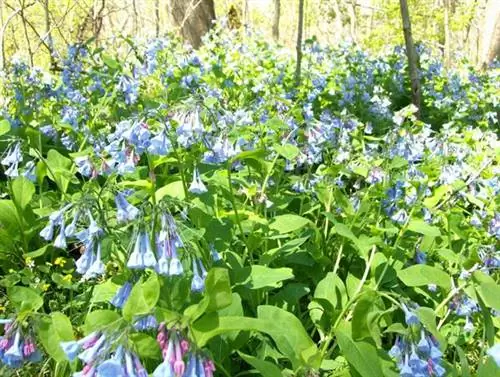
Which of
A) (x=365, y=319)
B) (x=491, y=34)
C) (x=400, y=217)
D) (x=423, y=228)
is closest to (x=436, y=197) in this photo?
(x=400, y=217)

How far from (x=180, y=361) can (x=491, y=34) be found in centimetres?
649

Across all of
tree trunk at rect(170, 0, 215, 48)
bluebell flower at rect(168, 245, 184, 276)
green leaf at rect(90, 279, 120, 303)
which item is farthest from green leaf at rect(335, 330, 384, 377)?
tree trunk at rect(170, 0, 215, 48)

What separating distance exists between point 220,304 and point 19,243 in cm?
161

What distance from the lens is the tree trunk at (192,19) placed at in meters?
8.00

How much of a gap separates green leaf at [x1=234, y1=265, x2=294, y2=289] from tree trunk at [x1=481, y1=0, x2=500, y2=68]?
556cm

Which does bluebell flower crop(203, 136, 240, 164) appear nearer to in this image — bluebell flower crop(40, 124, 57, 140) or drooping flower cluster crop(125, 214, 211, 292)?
drooping flower cluster crop(125, 214, 211, 292)

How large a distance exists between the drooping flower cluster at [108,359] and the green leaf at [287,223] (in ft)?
3.13

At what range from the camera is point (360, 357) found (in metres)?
1.44

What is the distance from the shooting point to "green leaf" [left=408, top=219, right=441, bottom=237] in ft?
6.71

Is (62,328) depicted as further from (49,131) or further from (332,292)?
(49,131)

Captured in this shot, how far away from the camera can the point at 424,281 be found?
69.8 inches

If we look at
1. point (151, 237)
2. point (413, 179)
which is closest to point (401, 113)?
point (413, 179)

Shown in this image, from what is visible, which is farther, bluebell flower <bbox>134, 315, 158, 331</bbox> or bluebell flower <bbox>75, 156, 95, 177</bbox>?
bluebell flower <bbox>75, 156, 95, 177</bbox>

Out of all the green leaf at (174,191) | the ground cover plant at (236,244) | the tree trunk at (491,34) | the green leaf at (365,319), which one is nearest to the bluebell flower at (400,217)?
the ground cover plant at (236,244)
